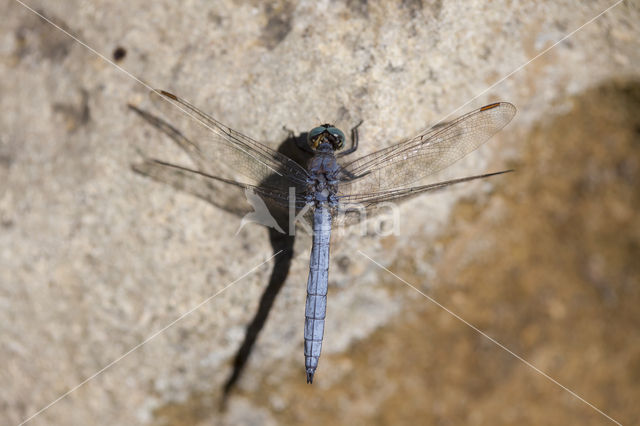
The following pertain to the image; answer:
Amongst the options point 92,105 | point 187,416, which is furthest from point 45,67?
point 187,416

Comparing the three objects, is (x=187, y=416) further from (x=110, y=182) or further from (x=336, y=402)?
(x=110, y=182)

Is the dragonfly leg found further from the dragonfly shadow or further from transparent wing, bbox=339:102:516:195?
the dragonfly shadow

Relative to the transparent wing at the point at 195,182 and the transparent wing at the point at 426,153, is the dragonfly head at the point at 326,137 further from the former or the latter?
Answer: the transparent wing at the point at 195,182

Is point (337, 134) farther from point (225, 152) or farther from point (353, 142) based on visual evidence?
point (225, 152)

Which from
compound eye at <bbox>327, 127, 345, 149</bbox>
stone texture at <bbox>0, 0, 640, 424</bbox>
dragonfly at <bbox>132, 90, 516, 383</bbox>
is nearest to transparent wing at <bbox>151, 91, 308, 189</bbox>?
dragonfly at <bbox>132, 90, 516, 383</bbox>

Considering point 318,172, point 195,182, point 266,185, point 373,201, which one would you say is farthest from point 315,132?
point 195,182

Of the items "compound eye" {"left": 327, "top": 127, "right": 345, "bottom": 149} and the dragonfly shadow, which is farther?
the dragonfly shadow
